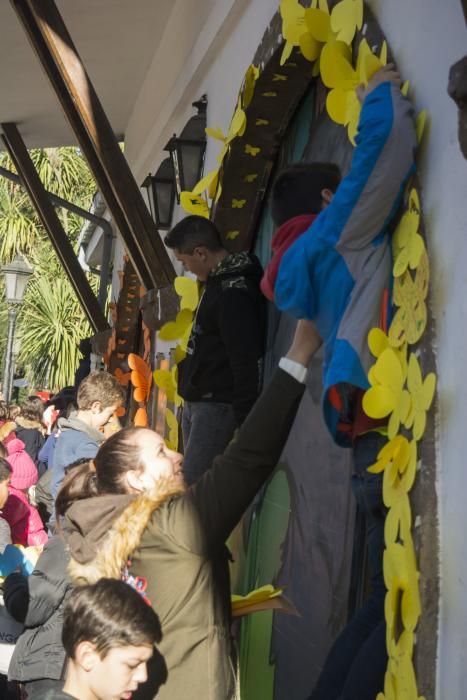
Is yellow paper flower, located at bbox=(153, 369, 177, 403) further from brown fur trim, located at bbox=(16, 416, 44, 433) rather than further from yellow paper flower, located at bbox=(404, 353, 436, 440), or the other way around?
brown fur trim, located at bbox=(16, 416, 44, 433)

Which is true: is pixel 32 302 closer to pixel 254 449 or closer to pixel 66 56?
pixel 66 56

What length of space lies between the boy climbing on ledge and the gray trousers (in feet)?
4.99

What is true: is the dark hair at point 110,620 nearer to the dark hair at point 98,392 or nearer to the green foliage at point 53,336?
the dark hair at point 98,392

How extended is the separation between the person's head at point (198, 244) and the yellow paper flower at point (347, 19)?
1229 mm

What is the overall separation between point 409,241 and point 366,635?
1.02 meters

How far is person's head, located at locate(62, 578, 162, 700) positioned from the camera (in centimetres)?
244

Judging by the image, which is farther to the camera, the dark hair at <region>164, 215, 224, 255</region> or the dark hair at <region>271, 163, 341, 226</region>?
the dark hair at <region>164, 215, 224, 255</region>

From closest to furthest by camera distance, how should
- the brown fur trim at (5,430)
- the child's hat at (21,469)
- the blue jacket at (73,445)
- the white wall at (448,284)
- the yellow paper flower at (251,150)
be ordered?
1. the white wall at (448,284)
2. the yellow paper flower at (251,150)
3. the blue jacket at (73,445)
4. the child's hat at (21,469)
5. the brown fur trim at (5,430)

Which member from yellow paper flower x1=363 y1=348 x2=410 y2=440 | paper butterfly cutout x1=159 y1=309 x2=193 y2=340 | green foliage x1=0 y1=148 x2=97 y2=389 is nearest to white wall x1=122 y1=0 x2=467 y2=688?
yellow paper flower x1=363 y1=348 x2=410 y2=440

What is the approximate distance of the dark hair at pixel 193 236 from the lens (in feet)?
15.2

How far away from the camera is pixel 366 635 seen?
2.93 meters

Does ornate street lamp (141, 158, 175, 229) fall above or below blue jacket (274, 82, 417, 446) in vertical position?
above

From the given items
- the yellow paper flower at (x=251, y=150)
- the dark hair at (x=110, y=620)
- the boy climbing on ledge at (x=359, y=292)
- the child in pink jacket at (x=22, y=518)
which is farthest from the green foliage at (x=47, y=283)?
the dark hair at (x=110, y=620)

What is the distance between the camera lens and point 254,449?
241cm
